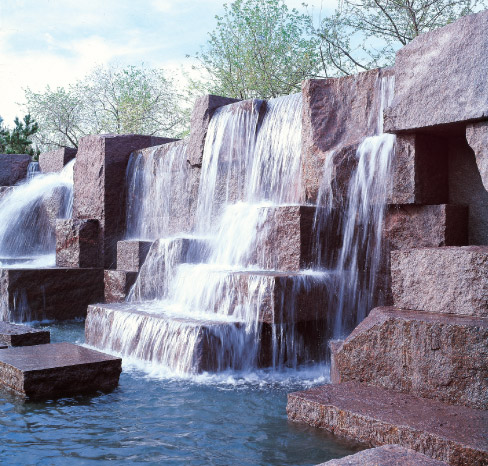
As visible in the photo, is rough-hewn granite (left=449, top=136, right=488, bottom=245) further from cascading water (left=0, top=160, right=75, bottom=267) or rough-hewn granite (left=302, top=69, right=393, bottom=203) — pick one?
cascading water (left=0, top=160, right=75, bottom=267)

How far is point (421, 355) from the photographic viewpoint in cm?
355

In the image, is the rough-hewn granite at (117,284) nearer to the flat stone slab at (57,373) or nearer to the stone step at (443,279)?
the flat stone slab at (57,373)

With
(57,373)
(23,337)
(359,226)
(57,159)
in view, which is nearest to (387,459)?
(57,373)

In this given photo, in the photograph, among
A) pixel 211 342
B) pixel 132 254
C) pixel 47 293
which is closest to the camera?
pixel 211 342

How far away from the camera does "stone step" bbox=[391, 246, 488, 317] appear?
144 inches

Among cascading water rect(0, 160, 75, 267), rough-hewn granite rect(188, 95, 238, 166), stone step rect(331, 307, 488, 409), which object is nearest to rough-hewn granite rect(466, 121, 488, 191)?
stone step rect(331, 307, 488, 409)

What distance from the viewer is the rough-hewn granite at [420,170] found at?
16.3 ft

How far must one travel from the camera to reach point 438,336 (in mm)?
3457

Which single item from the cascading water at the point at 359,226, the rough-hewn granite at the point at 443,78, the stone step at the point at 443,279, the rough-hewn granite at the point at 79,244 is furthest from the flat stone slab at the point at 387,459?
the rough-hewn granite at the point at 79,244

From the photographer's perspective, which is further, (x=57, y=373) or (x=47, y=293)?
(x=47, y=293)

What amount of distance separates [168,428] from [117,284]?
539 centimetres

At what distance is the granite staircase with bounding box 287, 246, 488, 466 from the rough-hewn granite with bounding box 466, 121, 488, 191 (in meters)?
0.75

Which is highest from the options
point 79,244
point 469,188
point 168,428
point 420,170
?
point 420,170

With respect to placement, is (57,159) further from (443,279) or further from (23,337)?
(443,279)
